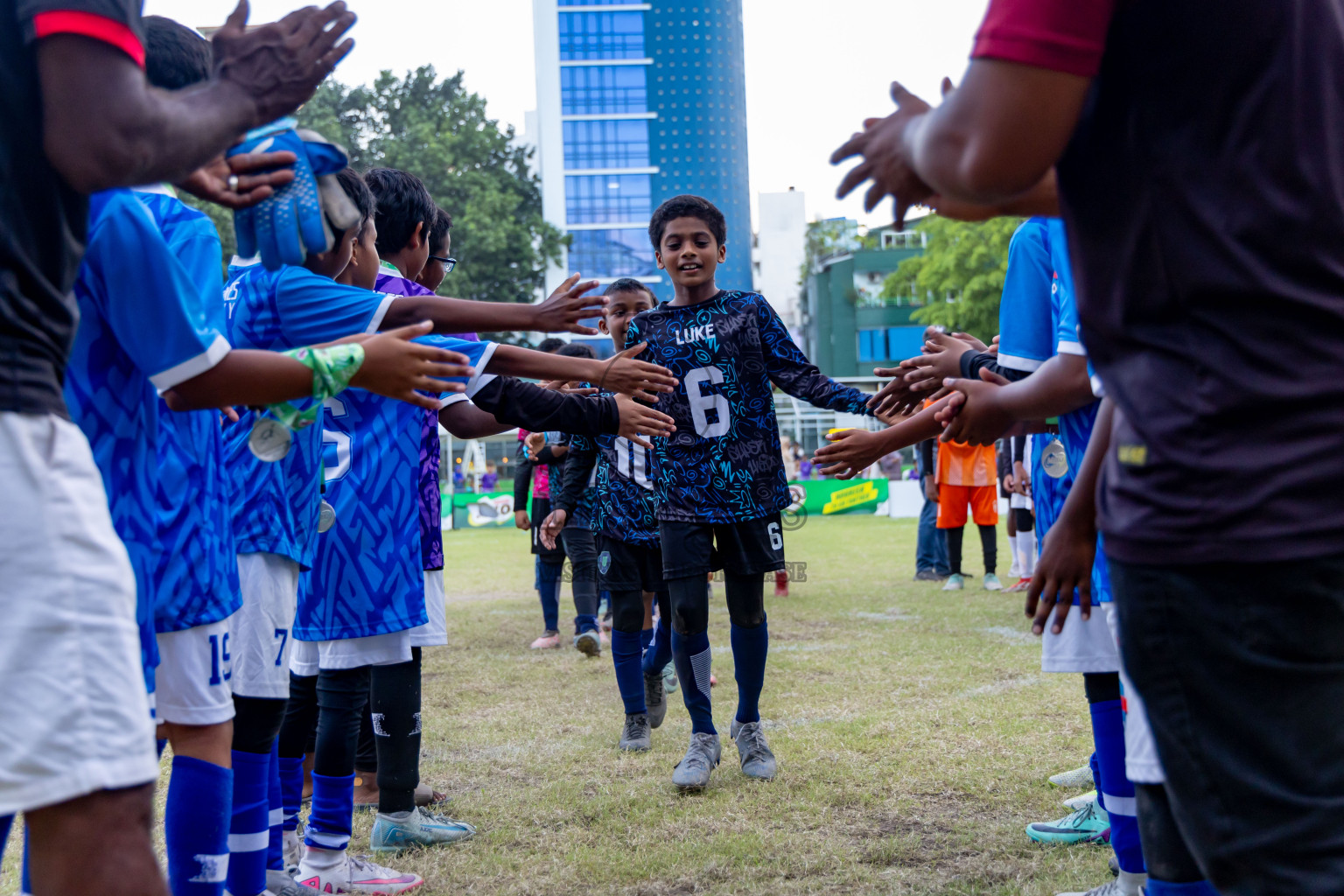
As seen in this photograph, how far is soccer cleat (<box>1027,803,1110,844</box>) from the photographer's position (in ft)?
11.4

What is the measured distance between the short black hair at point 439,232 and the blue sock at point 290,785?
2081mm

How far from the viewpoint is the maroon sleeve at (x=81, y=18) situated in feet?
4.74

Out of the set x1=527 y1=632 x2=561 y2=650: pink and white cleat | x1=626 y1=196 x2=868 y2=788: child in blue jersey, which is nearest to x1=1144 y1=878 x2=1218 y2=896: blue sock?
x1=626 y1=196 x2=868 y2=788: child in blue jersey

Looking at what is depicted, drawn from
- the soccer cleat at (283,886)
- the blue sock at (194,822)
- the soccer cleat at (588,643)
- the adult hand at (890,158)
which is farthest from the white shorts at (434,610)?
the soccer cleat at (588,643)

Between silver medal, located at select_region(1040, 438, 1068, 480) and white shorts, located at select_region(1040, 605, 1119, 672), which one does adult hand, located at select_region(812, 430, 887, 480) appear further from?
white shorts, located at select_region(1040, 605, 1119, 672)

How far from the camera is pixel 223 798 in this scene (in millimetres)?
2396

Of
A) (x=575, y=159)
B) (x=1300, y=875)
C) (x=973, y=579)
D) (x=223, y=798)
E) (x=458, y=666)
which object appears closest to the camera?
(x=1300, y=875)

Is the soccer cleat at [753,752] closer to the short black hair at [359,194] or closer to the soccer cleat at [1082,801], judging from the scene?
the soccer cleat at [1082,801]

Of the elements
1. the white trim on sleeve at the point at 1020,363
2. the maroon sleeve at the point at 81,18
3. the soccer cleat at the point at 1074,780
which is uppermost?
the maroon sleeve at the point at 81,18

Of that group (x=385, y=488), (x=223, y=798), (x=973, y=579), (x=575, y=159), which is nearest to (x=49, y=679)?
(x=223, y=798)

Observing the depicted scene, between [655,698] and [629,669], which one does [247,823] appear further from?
[655,698]

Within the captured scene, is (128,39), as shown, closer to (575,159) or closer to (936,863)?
(936,863)

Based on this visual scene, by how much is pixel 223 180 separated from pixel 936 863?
9.10ft

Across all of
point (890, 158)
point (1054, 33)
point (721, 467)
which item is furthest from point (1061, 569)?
point (721, 467)
